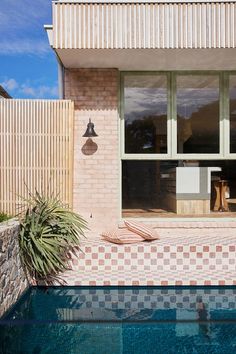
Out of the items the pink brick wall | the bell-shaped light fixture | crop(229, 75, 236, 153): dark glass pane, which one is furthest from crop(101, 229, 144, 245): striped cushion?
crop(229, 75, 236, 153): dark glass pane

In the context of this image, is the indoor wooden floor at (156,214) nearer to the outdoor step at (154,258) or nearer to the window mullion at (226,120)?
the window mullion at (226,120)

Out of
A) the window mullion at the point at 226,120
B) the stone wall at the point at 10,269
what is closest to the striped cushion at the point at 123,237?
the stone wall at the point at 10,269

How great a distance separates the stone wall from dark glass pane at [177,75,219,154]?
430 cm

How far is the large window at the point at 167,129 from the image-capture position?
9.45m

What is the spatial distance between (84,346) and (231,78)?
22.0ft

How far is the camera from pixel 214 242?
7961 millimetres

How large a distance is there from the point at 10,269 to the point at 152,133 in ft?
14.8

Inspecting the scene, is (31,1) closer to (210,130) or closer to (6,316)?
(210,130)

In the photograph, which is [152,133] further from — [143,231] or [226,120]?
[143,231]

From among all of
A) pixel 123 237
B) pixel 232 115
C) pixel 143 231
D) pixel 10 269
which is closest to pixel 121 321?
pixel 10 269

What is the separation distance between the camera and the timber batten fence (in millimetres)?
8781

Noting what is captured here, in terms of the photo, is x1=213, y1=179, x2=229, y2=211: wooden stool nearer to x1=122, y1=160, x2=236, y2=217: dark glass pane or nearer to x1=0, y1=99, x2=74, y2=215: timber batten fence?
x1=122, y1=160, x2=236, y2=217: dark glass pane

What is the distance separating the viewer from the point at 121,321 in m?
4.66

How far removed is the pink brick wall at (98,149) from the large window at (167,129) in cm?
37
